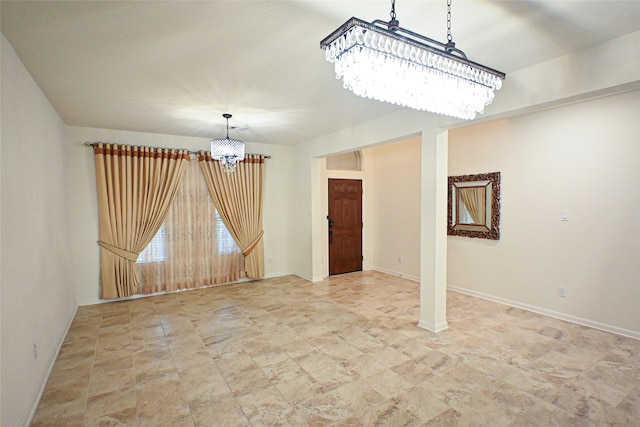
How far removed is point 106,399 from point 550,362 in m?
3.61

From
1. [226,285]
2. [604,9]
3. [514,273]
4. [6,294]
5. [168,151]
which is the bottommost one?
[226,285]

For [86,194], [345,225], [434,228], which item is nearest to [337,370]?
[434,228]

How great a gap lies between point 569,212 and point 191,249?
207 inches

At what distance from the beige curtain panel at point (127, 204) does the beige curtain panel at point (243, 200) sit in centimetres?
68

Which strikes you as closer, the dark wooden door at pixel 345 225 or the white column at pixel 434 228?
the white column at pixel 434 228

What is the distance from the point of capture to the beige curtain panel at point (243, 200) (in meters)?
5.36

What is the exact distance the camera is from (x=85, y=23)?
1.91 m

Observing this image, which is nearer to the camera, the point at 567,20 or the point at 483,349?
the point at 567,20

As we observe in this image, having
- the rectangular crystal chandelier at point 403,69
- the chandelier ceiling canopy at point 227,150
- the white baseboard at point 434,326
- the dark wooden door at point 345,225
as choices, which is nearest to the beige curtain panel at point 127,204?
the chandelier ceiling canopy at point 227,150

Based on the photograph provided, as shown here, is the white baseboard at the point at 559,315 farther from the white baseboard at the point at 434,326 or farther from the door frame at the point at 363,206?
the door frame at the point at 363,206

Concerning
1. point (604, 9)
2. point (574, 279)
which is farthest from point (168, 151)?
point (574, 279)

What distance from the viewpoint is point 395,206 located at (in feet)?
19.7

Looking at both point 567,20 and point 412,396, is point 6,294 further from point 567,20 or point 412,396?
point 567,20

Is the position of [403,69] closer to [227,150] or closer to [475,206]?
[227,150]
